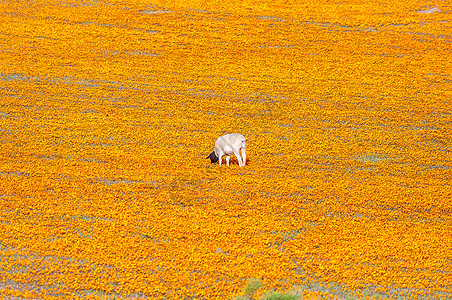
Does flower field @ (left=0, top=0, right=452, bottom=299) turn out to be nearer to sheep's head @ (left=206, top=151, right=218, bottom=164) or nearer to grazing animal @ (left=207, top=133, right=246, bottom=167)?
sheep's head @ (left=206, top=151, right=218, bottom=164)

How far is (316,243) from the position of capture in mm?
15438

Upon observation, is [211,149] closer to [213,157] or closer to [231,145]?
[213,157]

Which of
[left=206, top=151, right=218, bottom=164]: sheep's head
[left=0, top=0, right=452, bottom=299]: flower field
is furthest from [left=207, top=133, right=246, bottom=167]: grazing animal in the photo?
[left=0, top=0, right=452, bottom=299]: flower field

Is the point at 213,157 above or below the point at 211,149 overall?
above

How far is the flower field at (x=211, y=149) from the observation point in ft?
45.3

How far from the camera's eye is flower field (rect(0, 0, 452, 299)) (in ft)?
45.3

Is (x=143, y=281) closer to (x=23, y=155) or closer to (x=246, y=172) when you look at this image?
(x=246, y=172)

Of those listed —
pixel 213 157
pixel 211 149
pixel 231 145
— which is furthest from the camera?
pixel 211 149

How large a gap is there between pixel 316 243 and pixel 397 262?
123 inches

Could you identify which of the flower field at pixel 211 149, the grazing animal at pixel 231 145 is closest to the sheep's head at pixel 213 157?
the grazing animal at pixel 231 145

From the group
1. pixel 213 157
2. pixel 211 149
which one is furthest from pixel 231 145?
pixel 211 149

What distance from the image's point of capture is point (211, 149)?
76.2 feet

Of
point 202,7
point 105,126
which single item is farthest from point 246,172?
point 202,7

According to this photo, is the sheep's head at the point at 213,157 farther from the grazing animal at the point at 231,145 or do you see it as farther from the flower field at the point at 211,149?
the flower field at the point at 211,149
